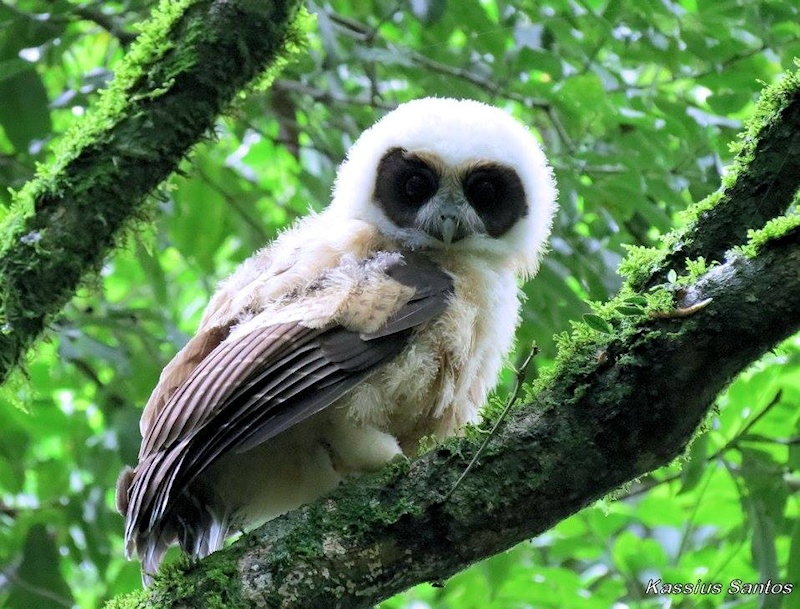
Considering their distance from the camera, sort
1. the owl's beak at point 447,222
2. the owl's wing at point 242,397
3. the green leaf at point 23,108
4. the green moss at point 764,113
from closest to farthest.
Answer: the green moss at point 764,113 → the owl's wing at point 242,397 → the owl's beak at point 447,222 → the green leaf at point 23,108

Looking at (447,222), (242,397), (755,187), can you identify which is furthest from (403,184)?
(755,187)

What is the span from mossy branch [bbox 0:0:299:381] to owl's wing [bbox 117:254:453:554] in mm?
666

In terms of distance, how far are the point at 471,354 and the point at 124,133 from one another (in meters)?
1.52

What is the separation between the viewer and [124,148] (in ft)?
11.2

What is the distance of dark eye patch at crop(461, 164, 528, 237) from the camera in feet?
13.2

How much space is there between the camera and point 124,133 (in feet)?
11.3

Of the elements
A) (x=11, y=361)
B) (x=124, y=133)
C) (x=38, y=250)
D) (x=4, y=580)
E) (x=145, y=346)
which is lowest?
(x=4, y=580)

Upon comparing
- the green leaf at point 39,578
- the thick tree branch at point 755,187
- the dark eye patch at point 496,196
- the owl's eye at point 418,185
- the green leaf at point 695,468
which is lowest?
the green leaf at point 39,578

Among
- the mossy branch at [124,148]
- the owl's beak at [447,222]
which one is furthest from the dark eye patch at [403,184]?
the mossy branch at [124,148]

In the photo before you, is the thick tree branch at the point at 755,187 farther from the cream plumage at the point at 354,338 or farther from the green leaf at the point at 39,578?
the green leaf at the point at 39,578

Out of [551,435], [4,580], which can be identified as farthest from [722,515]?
[4,580]

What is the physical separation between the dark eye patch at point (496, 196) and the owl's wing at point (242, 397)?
1.04 meters

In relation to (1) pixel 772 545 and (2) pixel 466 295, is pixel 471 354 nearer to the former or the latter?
(2) pixel 466 295

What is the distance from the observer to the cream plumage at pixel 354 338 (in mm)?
2820
